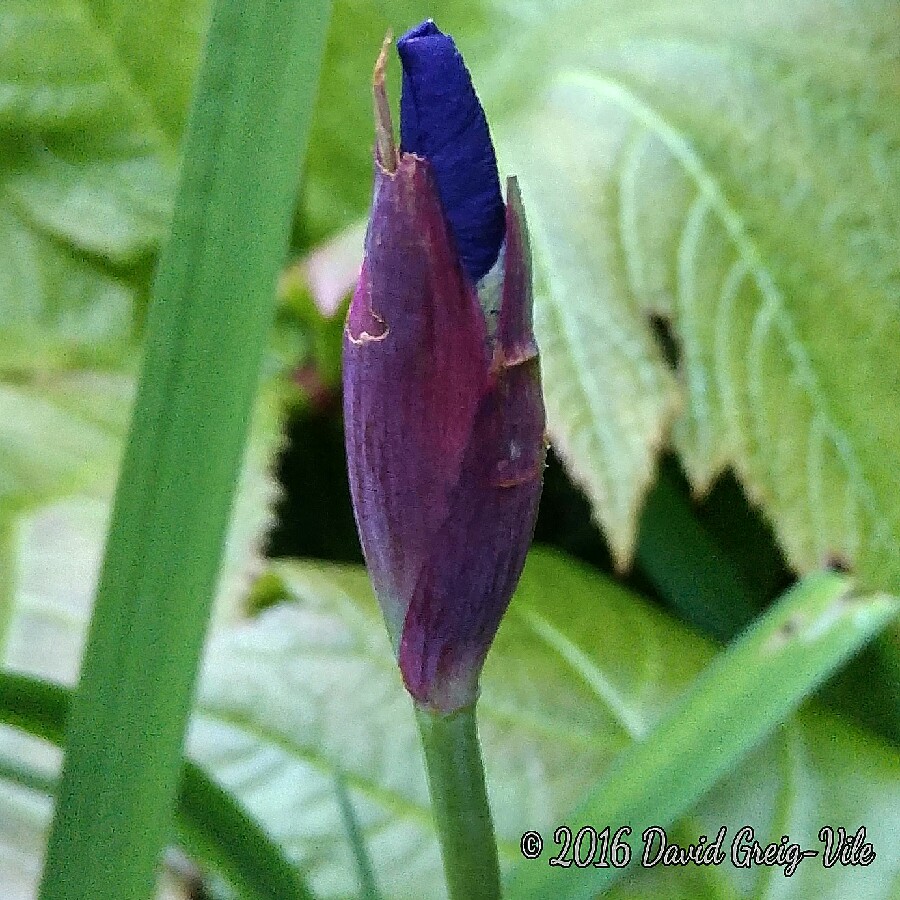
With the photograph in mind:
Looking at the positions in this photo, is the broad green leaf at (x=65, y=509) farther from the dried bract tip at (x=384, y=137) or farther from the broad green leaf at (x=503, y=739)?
the dried bract tip at (x=384, y=137)

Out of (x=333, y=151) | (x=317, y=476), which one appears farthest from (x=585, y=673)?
(x=333, y=151)

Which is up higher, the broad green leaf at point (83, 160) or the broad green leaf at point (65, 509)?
the broad green leaf at point (83, 160)

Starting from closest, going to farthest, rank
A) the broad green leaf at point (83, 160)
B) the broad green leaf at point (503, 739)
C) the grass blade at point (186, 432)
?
the grass blade at point (186, 432) < the broad green leaf at point (503, 739) < the broad green leaf at point (83, 160)

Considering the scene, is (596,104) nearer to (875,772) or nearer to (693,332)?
(693,332)

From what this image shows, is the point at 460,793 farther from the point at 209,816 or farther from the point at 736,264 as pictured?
the point at 736,264

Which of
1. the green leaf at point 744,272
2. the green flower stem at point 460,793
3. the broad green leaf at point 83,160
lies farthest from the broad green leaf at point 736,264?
the broad green leaf at point 83,160

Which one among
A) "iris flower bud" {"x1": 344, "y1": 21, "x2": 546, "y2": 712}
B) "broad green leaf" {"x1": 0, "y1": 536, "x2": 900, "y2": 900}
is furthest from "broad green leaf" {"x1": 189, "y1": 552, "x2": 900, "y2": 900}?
"iris flower bud" {"x1": 344, "y1": 21, "x2": 546, "y2": 712}

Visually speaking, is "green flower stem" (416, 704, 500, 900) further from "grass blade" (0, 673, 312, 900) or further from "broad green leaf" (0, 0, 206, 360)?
"broad green leaf" (0, 0, 206, 360)

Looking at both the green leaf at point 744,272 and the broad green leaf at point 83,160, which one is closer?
the green leaf at point 744,272
